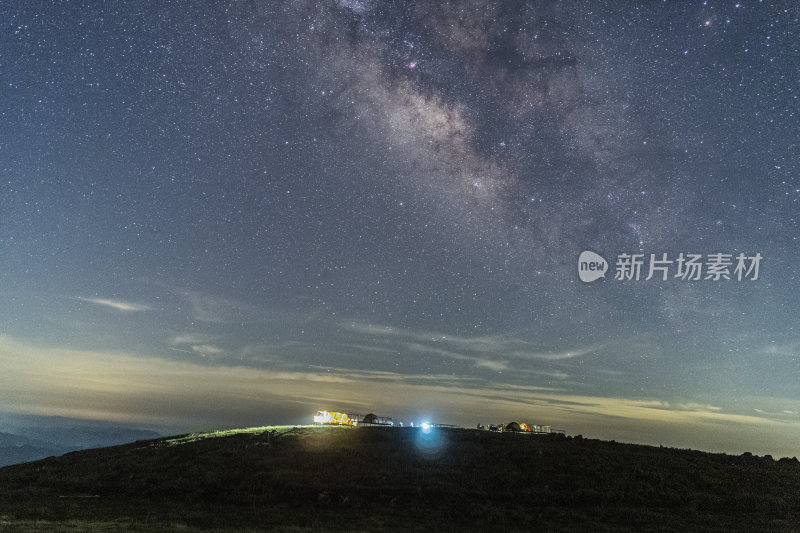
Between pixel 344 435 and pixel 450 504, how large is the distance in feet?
67.0

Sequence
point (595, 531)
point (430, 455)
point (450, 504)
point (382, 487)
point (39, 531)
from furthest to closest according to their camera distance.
Result: point (430, 455) → point (382, 487) → point (450, 504) → point (595, 531) → point (39, 531)

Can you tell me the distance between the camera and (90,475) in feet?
137

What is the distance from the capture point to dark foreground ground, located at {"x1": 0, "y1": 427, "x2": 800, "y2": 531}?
29.9 m

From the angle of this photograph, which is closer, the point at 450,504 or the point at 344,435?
the point at 450,504

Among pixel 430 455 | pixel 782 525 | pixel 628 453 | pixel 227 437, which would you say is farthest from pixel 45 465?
pixel 782 525

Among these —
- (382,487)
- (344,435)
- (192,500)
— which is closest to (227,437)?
(344,435)

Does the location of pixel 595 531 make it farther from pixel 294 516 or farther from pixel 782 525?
pixel 294 516

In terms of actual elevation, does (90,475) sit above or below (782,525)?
below

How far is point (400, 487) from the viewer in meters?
37.0

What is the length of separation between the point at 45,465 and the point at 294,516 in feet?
106

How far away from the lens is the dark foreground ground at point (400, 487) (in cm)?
2989

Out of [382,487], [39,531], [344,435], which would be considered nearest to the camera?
[39,531]

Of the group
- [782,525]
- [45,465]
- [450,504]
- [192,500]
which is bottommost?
[45,465]

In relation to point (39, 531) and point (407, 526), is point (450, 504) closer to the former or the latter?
point (407, 526)
